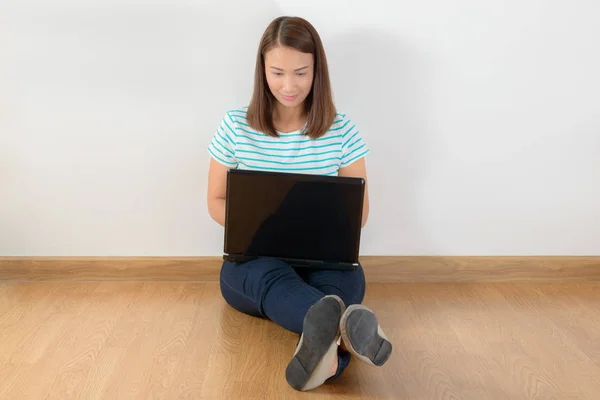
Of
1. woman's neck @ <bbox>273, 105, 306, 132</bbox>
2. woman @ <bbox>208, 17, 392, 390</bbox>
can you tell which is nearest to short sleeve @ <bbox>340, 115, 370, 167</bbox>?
woman @ <bbox>208, 17, 392, 390</bbox>

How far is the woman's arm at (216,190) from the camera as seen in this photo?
1846 mm

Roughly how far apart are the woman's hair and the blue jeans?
0.35 meters

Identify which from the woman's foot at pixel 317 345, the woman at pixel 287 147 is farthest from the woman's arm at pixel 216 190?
the woman's foot at pixel 317 345

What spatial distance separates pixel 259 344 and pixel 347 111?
2.27 feet

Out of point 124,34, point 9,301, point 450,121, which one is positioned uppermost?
point 124,34

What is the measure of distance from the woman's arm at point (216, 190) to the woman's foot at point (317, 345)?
1.74 feet

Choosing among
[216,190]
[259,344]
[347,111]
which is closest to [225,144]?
[216,190]

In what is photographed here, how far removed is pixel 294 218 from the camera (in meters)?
1.74

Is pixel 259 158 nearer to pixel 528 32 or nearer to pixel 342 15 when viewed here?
pixel 342 15

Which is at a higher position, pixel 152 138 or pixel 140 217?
pixel 152 138

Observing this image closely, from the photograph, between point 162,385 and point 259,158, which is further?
point 259,158

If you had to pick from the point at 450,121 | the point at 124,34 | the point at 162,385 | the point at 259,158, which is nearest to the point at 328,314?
the point at 162,385

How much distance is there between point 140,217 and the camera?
2.05 meters

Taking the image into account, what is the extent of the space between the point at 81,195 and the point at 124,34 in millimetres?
474
